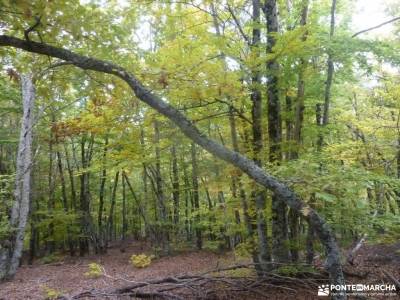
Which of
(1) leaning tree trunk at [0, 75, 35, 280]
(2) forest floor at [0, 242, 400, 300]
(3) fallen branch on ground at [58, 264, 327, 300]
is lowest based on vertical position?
(2) forest floor at [0, 242, 400, 300]

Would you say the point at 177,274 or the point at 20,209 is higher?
the point at 20,209

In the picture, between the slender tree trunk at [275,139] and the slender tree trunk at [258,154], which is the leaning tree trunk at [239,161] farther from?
the slender tree trunk at [258,154]

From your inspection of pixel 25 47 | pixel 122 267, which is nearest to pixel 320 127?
pixel 25 47

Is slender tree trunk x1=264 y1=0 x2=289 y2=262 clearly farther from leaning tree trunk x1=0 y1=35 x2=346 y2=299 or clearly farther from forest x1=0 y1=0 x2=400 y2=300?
leaning tree trunk x1=0 y1=35 x2=346 y2=299

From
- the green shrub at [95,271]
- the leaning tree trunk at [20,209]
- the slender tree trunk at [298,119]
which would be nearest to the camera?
the slender tree trunk at [298,119]

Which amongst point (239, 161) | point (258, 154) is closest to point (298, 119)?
point (258, 154)

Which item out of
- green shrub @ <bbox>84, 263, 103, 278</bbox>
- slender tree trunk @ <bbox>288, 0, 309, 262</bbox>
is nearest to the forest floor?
green shrub @ <bbox>84, 263, 103, 278</bbox>

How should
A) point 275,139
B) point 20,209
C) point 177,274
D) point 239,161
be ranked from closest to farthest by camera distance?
point 239,161 → point 275,139 → point 177,274 → point 20,209

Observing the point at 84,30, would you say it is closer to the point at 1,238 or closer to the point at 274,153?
the point at 274,153

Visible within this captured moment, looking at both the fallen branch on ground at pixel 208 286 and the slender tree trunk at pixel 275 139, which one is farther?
the slender tree trunk at pixel 275 139

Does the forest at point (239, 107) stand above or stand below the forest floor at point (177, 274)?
above

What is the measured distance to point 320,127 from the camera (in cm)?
841

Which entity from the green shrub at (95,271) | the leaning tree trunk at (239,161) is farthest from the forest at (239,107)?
the green shrub at (95,271)

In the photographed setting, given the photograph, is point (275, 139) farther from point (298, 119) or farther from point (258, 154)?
point (298, 119)
